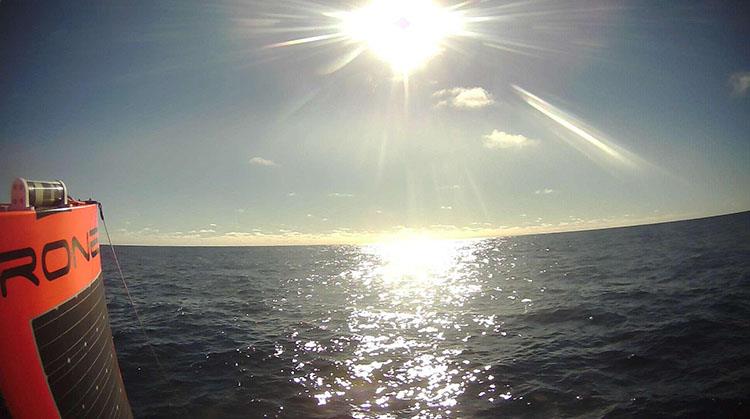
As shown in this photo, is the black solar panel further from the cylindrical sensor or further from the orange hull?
the cylindrical sensor

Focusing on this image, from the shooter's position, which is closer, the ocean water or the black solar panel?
the black solar panel

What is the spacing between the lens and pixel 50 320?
3479mm

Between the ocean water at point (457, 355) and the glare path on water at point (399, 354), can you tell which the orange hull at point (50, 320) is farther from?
the glare path on water at point (399, 354)

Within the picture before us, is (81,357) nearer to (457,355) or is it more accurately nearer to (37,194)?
(37,194)

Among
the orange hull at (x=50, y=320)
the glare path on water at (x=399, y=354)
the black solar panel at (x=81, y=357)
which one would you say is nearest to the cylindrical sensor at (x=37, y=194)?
the orange hull at (x=50, y=320)

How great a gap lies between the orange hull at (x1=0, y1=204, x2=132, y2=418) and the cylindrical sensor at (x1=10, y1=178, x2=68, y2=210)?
183 mm

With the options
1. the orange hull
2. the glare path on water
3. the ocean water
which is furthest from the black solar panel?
the glare path on water

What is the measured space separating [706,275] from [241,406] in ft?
106

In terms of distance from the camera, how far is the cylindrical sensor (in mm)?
3416

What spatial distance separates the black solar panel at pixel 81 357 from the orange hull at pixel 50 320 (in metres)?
0.01

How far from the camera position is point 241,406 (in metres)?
9.38

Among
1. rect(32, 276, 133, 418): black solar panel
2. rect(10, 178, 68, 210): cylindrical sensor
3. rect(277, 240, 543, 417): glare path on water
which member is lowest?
rect(277, 240, 543, 417): glare path on water

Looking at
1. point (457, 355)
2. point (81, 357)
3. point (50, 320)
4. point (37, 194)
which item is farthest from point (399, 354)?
point (37, 194)

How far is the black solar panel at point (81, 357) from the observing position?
344 centimetres
